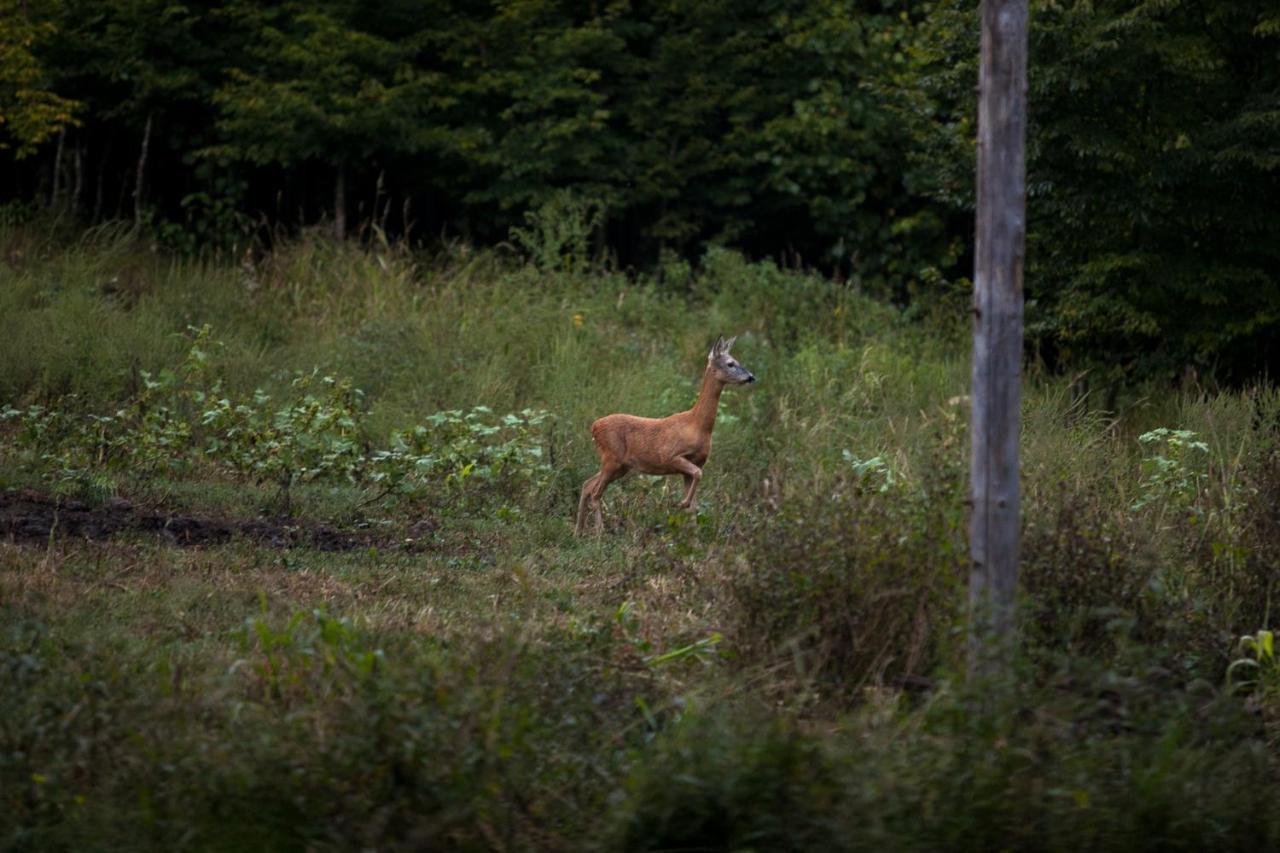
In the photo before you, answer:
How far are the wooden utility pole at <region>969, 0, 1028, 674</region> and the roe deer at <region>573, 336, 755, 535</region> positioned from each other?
16.8 ft

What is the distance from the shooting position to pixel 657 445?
11.4 m

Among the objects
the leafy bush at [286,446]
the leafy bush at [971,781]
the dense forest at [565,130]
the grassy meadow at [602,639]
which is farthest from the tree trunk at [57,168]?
the leafy bush at [971,781]

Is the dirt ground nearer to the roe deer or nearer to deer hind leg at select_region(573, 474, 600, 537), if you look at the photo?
deer hind leg at select_region(573, 474, 600, 537)

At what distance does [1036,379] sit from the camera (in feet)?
52.9

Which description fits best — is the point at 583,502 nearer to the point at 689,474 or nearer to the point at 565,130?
the point at 689,474

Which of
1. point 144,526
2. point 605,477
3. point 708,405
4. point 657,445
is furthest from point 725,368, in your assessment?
point 144,526

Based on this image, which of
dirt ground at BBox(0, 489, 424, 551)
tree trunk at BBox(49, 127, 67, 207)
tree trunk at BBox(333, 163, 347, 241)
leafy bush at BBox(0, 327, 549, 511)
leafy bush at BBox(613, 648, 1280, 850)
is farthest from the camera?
tree trunk at BBox(333, 163, 347, 241)

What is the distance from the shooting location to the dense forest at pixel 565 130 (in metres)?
18.2

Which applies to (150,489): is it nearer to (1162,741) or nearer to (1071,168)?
(1162,741)

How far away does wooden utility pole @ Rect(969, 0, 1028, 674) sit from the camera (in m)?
6.04

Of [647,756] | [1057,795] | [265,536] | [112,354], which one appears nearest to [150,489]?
[265,536]

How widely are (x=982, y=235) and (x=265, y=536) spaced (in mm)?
5507

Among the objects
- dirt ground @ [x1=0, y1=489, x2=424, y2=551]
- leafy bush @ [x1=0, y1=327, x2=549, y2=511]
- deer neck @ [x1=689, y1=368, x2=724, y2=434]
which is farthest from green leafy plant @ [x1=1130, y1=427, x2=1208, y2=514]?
dirt ground @ [x1=0, y1=489, x2=424, y2=551]

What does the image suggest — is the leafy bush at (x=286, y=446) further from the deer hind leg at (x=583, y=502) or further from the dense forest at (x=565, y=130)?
the dense forest at (x=565, y=130)
